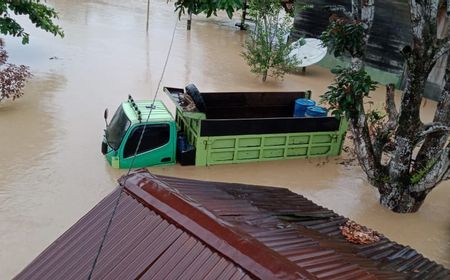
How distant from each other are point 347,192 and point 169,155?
4045 millimetres

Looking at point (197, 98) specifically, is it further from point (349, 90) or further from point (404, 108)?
point (404, 108)

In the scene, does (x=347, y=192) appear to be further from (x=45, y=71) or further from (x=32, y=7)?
(x=45, y=71)

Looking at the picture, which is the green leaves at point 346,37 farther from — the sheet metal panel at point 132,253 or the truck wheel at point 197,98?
the sheet metal panel at point 132,253

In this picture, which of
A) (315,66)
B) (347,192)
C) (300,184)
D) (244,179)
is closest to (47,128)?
(244,179)

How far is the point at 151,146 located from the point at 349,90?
13.9ft

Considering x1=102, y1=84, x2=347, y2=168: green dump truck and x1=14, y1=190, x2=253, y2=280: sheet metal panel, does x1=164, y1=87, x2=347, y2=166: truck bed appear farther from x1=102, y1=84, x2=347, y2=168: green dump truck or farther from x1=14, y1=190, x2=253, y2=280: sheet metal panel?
x1=14, y1=190, x2=253, y2=280: sheet metal panel

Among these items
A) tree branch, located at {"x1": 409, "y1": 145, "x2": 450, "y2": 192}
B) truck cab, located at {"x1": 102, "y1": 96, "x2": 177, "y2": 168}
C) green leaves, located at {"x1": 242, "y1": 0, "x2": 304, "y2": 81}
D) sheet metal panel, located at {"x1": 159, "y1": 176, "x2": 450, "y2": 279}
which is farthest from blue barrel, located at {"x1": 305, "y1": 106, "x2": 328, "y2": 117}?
green leaves, located at {"x1": 242, "y1": 0, "x2": 304, "y2": 81}

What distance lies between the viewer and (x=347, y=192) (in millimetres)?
10422

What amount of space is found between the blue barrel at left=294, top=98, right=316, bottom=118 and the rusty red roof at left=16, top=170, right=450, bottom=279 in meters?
7.29

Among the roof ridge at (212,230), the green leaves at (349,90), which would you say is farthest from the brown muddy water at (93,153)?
the roof ridge at (212,230)

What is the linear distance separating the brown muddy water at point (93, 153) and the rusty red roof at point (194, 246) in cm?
381

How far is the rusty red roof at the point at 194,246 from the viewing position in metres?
3.37

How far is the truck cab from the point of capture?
958cm

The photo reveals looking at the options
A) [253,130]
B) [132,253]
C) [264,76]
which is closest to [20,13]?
[253,130]
